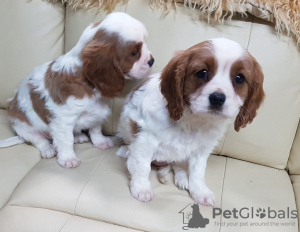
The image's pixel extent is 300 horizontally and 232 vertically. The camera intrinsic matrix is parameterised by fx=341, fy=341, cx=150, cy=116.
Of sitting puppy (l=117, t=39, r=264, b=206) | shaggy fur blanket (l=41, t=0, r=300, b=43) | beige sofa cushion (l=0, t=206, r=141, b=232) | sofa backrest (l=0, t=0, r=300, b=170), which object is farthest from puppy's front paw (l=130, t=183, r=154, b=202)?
shaggy fur blanket (l=41, t=0, r=300, b=43)

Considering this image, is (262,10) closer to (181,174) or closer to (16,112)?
(181,174)

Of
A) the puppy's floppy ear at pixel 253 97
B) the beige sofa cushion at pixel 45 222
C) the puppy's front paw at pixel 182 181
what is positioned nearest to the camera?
the puppy's floppy ear at pixel 253 97

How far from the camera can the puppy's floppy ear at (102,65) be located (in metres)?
1.61

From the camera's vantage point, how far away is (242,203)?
62.9 inches

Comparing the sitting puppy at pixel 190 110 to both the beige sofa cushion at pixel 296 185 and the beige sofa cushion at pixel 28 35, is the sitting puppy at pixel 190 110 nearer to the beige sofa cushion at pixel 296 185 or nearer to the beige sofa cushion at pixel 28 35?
the beige sofa cushion at pixel 296 185

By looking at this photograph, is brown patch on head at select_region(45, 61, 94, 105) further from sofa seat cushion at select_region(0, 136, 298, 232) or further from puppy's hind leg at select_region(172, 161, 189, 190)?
puppy's hind leg at select_region(172, 161, 189, 190)

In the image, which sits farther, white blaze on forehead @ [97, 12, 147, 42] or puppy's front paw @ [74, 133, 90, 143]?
puppy's front paw @ [74, 133, 90, 143]

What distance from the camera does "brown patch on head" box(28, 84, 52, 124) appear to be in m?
1.80

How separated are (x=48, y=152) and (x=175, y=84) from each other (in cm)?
90

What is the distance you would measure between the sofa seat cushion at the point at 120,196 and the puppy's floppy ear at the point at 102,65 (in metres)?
0.43

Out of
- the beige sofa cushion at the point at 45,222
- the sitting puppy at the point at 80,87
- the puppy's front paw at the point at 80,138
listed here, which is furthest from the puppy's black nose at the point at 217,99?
the puppy's front paw at the point at 80,138

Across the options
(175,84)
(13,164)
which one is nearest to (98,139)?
(13,164)

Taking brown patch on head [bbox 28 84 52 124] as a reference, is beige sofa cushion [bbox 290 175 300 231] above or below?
below

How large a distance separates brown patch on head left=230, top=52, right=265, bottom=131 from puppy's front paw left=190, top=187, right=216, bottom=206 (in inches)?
14.5
